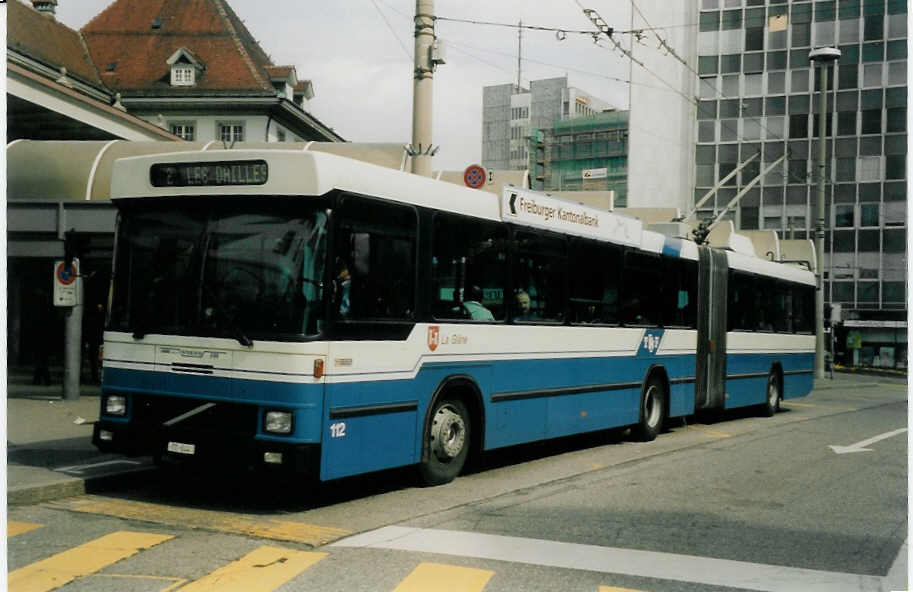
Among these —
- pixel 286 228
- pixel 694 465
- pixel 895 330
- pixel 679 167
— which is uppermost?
pixel 679 167

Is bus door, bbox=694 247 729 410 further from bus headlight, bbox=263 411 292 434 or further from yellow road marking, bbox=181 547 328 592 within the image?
yellow road marking, bbox=181 547 328 592

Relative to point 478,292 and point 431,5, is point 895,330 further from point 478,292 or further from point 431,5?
point 431,5

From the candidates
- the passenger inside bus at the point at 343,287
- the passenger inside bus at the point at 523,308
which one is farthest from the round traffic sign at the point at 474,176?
the passenger inside bus at the point at 343,287

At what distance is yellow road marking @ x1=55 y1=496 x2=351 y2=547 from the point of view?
713 cm

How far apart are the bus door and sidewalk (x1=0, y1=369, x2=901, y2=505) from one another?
2739mm

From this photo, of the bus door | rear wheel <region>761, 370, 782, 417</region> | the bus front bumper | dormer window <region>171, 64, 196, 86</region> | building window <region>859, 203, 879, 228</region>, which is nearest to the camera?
the bus front bumper

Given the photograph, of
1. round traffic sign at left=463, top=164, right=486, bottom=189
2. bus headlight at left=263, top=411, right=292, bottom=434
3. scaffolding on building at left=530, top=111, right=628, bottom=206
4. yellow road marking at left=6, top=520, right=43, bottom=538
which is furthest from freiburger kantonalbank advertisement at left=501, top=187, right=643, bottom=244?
scaffolding on building at left=530, top=111, right=628, bottom=206

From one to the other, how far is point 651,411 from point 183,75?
732cm

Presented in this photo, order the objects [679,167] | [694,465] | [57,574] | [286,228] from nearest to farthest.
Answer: [57,574] < [286,228] < [694,465] < [679,167]

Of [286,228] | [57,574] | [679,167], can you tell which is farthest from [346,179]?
[679,167]

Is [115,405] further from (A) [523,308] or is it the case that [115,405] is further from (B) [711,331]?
(B) [711,331]

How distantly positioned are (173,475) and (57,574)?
11.2ft

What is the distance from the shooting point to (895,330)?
8.68m

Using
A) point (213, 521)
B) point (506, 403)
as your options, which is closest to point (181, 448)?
point (213, 521)
